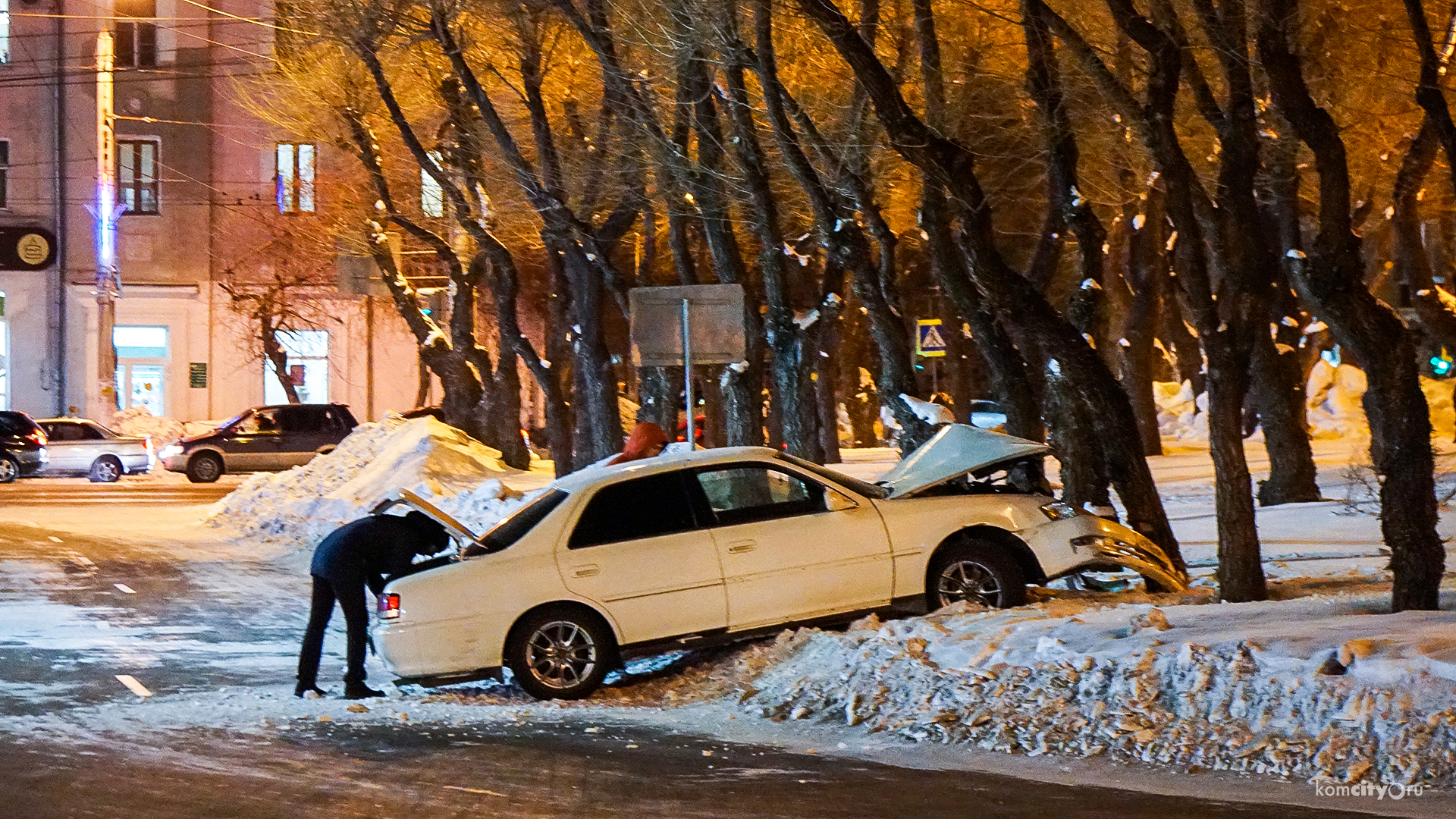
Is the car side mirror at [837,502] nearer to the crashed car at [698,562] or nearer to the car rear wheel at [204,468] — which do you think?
the crashed car at [698,562]

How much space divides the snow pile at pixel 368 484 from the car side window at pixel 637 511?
888 cm

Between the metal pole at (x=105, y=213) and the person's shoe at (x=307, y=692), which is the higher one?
the metal pole at (x=105, y=213)

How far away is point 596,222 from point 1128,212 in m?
9.10

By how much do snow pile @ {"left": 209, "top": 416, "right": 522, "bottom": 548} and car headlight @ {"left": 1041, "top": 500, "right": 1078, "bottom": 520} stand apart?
9122mm

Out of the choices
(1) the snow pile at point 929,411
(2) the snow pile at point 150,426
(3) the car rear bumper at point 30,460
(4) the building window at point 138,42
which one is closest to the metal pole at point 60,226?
(4) the building window at point 138,42

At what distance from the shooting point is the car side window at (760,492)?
10938 mm

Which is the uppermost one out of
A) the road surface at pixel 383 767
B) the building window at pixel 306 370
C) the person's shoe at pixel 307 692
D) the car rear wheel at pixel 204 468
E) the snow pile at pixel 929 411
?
the building window at pixel 306 370

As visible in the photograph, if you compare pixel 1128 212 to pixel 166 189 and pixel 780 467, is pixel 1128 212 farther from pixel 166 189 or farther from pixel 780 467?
pixel 166 189

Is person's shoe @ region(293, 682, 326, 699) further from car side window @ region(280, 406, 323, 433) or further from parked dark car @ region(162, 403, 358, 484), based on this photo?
car side window @ region(280, 406, 323, 433)

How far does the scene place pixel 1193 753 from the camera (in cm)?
812

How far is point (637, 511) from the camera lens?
1077cm

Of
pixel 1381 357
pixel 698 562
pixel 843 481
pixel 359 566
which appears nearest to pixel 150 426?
pixel 359 566

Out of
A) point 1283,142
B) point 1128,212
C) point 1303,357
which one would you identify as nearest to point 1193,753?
Answer: point 1283,142

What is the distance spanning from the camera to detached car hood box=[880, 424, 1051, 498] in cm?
1152
